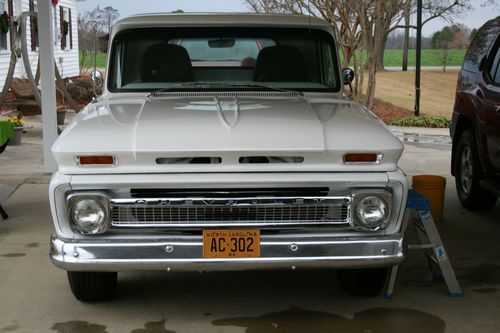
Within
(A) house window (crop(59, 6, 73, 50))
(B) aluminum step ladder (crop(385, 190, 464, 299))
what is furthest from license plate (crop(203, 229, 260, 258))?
(A) house window (crop(59, 6, 73, 50))

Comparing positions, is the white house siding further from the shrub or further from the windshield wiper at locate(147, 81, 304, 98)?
the windshield wiper at locate(147, 81, 304, 98)

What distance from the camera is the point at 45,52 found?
31.4 feet

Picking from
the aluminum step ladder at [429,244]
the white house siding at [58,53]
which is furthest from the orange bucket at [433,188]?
the white house siding at [58,53]

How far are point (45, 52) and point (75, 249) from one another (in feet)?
20.0

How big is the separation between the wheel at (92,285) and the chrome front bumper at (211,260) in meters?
0.56

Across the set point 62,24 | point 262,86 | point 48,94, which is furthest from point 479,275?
point 62,24

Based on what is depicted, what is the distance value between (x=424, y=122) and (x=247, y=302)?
484 inches

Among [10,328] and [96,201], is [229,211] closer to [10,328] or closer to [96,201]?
[96,201]

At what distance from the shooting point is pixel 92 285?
15.4 ft

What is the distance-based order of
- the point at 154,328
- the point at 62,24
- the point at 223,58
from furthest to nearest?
the point at 62,24, the point at 223,58, the point at 154,328

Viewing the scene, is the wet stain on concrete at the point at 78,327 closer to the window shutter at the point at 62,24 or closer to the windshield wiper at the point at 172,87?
the windshield wiper at the point at 172,87

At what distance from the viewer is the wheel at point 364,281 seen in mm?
4809

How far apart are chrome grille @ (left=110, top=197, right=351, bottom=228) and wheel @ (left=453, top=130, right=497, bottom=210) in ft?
12.0

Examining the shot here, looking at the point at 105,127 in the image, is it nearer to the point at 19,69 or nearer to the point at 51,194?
the point at 51,194
